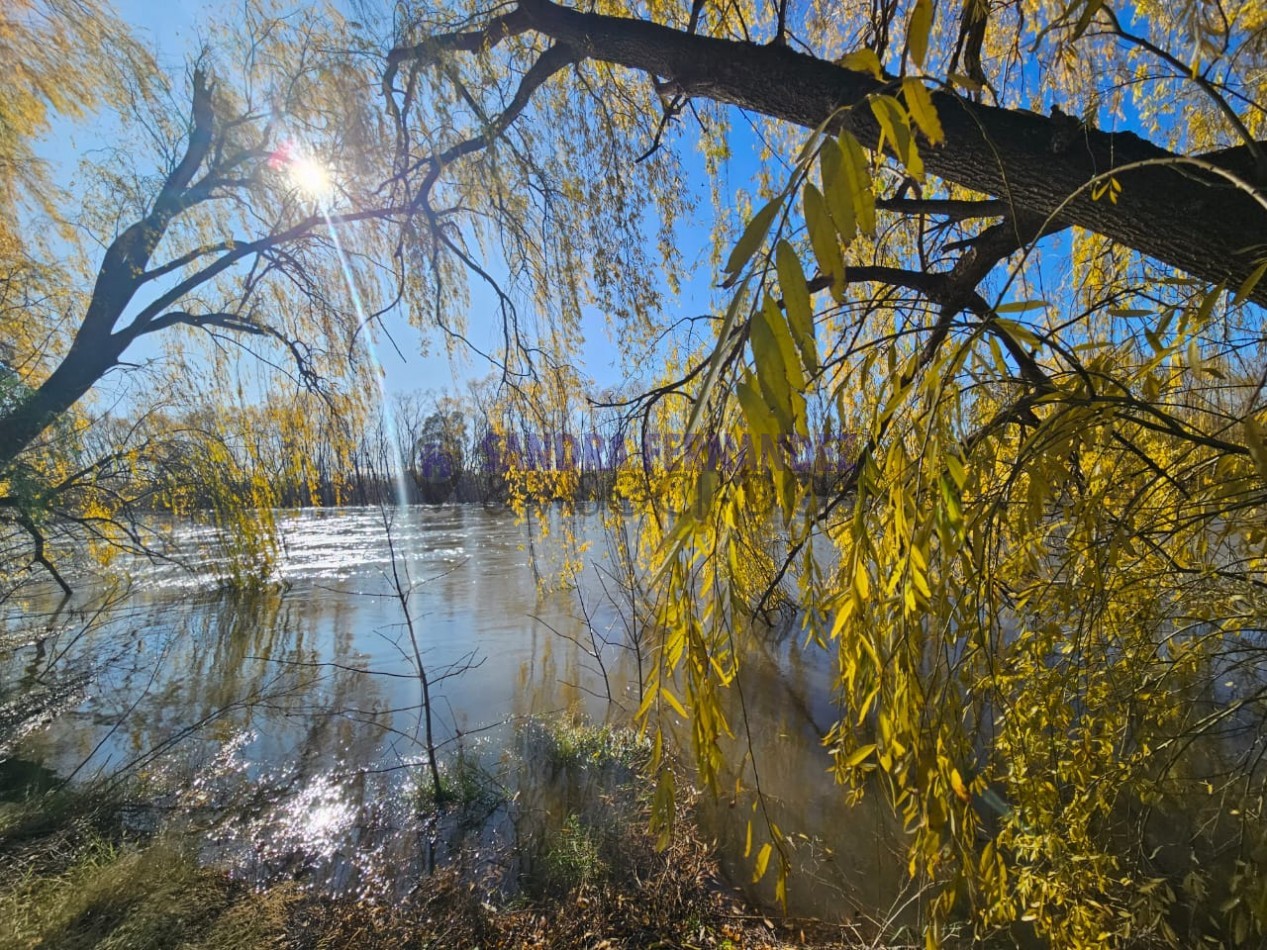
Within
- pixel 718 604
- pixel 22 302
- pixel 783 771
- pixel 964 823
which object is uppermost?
pixel 22 302

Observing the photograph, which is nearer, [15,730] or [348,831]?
[348,831]

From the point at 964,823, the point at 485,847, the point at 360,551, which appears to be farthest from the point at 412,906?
the point at 360,551

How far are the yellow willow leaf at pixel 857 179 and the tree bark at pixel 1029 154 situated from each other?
2.22 feet

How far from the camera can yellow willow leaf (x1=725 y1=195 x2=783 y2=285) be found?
0.43 meters

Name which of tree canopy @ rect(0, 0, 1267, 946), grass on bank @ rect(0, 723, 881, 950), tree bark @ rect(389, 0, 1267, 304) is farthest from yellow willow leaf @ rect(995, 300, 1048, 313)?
grass on bank @ rect(0, 723, 881, 950)

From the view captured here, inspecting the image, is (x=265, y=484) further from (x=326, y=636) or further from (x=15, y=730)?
(x=15, y=730)

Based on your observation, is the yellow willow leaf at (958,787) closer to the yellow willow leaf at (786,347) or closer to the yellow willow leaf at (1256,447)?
the yellow willow leaf at (1256,447)

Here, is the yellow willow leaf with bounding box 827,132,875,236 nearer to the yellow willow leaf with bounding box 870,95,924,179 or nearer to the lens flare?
the yellow willow leaf with bounding box 870,95,924,179

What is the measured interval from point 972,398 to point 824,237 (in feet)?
6.27

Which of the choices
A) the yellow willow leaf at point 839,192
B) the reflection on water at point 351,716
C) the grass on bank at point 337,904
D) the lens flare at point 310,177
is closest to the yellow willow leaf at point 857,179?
the yellow willow leaf at point 839,192

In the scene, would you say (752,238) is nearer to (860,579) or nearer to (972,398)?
(860,579)

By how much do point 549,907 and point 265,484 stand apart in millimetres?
5826

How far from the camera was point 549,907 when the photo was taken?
2.71 metres

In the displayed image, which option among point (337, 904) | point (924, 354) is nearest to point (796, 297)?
point (924, 354)
